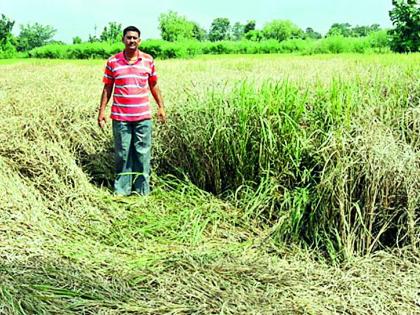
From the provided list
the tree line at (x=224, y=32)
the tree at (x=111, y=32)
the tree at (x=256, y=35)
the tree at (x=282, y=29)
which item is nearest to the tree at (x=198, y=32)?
the tree line at (x=224, y=32)

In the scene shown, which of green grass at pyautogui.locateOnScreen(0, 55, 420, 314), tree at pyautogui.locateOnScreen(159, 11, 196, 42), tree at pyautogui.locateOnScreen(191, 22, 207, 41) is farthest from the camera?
tree at pyautogui.locateOnScreen(191, 22, 207, 41)

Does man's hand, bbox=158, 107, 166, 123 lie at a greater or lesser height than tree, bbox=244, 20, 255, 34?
lesser

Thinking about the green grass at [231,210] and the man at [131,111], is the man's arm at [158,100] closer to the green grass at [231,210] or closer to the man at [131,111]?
the man at [131,111]

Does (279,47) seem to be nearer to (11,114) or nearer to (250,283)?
(11,114)

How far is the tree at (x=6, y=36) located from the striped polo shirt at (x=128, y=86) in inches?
1346

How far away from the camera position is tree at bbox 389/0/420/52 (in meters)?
18.7

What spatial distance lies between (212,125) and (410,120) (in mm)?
1439

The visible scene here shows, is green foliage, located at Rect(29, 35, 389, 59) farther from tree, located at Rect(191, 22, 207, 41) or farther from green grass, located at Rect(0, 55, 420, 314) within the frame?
tree, located at Rect(191, 22, 207, 41)

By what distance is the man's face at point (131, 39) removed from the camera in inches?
159

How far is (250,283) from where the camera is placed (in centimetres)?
281

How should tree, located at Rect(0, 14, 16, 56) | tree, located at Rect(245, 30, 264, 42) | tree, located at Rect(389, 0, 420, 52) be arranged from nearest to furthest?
tree, located at Rect(389, 0, 420, 52), tree, located at Rect(0, 14, 16, 56), tree, located at Rect(245, 30, 264, 42)

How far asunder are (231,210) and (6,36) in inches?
1525

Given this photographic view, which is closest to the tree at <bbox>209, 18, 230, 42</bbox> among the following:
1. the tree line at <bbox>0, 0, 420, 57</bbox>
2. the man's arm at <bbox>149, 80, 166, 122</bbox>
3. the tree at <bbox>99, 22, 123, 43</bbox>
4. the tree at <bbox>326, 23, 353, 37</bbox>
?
the tree line at <bbox>0, 0, 420, 57</bbox>

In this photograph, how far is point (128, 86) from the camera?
4.16m
